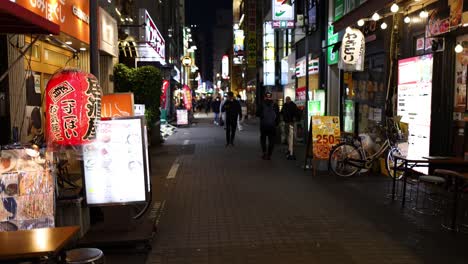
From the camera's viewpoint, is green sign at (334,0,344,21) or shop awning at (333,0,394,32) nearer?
shop awning at (333,0,394,32)

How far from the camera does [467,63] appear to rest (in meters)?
9.24

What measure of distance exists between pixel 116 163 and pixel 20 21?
7.31ft

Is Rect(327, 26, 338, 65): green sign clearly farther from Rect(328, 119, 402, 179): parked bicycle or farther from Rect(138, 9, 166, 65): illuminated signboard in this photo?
Rect(138, 9, 166, 65): illuminated signboard

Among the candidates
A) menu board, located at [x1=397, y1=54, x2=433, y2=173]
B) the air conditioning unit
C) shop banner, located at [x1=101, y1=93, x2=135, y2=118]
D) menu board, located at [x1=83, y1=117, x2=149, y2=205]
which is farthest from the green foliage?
menu board, located at [x1=83, y1=117, x2=149, y2=205]

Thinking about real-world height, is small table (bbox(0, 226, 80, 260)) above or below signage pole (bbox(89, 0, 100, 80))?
below

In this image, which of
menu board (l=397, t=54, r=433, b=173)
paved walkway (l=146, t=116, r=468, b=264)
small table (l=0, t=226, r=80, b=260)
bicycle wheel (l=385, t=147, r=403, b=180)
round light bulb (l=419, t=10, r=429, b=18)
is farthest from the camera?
bicycle wheel (l=385, t=147, r=403, b=180)

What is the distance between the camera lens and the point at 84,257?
425 cm

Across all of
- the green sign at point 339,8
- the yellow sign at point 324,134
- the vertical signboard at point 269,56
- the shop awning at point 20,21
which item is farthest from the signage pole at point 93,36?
the vertical signboard at point 269,56

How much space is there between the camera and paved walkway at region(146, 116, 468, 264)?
6062 millimetres

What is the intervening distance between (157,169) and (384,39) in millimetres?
7067

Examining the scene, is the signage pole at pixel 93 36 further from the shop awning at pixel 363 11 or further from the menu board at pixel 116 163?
the shop awning at pixel 363 11

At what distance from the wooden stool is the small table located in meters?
0.23

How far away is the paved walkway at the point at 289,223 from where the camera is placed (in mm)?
6062

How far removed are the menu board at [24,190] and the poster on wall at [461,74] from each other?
7.83m
